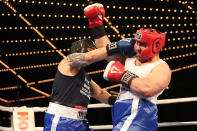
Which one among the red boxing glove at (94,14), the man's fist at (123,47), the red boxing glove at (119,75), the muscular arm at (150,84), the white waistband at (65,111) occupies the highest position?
the red boxing glove at (94,14)

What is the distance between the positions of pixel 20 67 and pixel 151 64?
17.9ft

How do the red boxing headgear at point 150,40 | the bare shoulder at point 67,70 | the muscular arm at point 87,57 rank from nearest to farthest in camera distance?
1. the red boxing headgear at point 150,40
2. the muscular arm at point 87,57
3. the bare shoulder at point 67,70

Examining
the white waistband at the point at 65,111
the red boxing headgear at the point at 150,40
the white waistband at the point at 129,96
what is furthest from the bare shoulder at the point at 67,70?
the red boxing headgear at the point at 150,40

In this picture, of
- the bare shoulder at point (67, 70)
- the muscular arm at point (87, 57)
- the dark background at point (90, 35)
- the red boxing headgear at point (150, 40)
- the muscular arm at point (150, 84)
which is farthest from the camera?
the dark background at point (90, 35)

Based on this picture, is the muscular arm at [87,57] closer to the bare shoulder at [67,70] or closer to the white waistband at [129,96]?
the bare shoulder at [67,70]

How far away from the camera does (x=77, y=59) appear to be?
244 centimetres

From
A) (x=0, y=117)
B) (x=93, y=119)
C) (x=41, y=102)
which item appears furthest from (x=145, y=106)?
(x=41, y=102)

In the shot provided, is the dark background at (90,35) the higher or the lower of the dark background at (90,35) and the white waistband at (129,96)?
the higher

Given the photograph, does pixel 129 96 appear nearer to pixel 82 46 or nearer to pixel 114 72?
pixel 114 72

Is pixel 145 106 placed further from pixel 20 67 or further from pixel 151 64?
pixel 20 67

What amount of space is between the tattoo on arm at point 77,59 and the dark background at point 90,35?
83.3 inches

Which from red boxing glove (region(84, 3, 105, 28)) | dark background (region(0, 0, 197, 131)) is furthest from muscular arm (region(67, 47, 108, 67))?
dark background (region(0, 0, 197, 131))

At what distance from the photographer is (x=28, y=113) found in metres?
3.16

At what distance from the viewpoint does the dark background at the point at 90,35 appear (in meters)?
5.09
